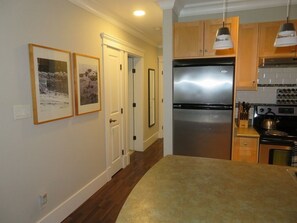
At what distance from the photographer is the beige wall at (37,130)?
1732 mm

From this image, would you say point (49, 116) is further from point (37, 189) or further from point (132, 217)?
point (132, 217)

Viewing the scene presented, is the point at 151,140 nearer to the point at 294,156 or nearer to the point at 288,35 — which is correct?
the point at 294,156

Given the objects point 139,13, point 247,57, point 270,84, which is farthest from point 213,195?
point 139,13

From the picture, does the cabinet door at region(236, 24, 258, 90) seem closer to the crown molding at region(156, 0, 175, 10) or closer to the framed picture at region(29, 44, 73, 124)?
the crown molding at region(156, 0, 175, 10)

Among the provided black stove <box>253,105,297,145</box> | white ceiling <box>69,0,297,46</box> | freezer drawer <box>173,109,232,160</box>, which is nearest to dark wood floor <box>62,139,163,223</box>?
freezer drawer <box>173,109,232,160</box>

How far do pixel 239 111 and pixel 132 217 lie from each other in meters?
2.63

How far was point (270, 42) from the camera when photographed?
8.99 feet

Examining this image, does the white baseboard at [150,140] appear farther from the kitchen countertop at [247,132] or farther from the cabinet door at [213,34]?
the cabinet door at [213,34]

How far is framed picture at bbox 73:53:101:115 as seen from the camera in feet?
8.33

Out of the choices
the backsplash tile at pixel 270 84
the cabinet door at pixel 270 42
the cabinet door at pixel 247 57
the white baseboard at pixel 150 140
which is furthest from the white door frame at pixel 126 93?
the cabinet door at pixel 270 42

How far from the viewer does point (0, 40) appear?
5.47ft

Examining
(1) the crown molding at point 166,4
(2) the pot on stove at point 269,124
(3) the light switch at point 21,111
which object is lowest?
(2) the pot on stove at point 269,124

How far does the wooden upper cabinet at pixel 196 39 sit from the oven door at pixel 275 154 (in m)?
1.24

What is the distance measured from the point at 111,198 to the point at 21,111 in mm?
1715
